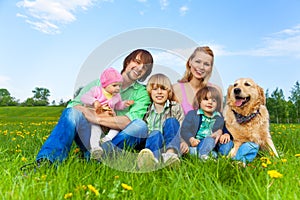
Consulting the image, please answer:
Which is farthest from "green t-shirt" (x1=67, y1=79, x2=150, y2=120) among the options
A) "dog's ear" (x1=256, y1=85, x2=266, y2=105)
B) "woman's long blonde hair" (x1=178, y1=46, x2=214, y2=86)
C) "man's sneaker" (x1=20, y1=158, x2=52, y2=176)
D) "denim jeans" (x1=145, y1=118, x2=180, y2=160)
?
"dog's ear" (x1=256, y1=85, x2=266, y2=105)

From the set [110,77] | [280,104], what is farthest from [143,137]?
[280,104]

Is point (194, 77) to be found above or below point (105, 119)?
above

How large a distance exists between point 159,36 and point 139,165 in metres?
1.17

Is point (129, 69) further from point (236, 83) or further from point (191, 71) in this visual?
point (236, 83)

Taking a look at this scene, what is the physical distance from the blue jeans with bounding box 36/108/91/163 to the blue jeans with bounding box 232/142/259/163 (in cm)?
138

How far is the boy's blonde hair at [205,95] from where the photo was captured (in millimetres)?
3408

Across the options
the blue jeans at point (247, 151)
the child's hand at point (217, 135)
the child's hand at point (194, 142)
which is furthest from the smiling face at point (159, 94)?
the blue jeans at point (247, 151)

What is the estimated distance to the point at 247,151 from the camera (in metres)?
3.23

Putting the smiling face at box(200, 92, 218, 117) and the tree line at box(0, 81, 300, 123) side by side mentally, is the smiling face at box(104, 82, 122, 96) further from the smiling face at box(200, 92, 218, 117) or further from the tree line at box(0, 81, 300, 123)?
the tree line at box(0, 81, 300, 123)

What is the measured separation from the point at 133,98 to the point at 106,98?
10.1 inches

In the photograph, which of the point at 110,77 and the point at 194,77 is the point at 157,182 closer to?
the point at 110,77

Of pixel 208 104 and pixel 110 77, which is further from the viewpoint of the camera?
pixel 208 104

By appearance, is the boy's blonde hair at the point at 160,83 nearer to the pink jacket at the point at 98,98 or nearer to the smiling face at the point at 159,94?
the smiling face at the point at 159,94

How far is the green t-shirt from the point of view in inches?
127
